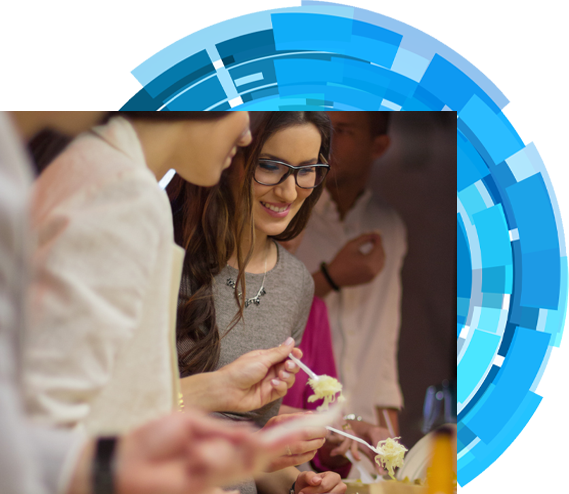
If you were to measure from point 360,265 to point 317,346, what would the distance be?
37 cm

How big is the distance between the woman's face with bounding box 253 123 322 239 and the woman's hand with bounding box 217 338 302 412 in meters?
0.47

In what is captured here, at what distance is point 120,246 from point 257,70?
3.26ft

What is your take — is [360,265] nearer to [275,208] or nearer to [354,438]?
[275,208]

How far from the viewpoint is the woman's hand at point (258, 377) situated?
185 centimetres

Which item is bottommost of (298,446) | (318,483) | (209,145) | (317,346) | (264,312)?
(318,483)

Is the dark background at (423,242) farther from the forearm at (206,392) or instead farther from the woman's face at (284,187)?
the forearm at (206,392)

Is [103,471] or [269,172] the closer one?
[103,471]

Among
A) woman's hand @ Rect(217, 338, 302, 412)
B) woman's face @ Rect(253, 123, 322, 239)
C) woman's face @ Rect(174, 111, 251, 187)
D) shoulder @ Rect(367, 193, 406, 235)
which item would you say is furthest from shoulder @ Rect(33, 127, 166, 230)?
shoulder @ Rect(367, 193, 406, 235)

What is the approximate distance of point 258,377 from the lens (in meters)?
1.86

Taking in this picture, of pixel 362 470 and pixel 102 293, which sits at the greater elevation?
pixel 102 293

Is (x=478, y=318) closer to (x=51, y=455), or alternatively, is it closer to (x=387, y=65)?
(x=387, y=65)

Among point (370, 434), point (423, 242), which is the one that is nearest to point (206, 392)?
point (370, 434)

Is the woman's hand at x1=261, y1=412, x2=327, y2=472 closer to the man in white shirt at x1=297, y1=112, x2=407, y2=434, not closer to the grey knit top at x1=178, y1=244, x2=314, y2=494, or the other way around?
the grey knit top at x1=178, y1=244, x2=314, y2=494

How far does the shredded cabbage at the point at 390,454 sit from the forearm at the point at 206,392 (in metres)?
0.63
